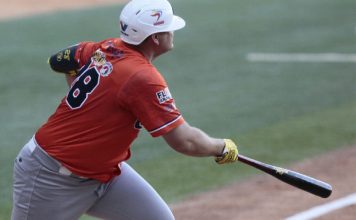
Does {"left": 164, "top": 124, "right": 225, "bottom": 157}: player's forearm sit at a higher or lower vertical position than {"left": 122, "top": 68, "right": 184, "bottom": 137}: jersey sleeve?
lower

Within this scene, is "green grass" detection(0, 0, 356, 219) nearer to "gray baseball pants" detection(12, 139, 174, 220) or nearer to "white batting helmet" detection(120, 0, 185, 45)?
"gray baseball pants" detection(12, 139, 174, 220)

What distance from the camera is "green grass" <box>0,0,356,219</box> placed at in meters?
8.65

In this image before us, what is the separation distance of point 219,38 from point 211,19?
168 cm

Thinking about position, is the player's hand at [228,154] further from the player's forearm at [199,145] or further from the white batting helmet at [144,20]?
the white batting helmet at [144,20]

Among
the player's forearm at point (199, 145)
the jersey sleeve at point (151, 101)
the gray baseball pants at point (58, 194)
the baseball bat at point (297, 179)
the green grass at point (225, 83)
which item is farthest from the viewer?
the green grass at point (225, 83)

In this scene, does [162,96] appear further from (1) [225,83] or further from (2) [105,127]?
(1) [225,83]

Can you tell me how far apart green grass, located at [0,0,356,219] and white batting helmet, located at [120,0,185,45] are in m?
2.75

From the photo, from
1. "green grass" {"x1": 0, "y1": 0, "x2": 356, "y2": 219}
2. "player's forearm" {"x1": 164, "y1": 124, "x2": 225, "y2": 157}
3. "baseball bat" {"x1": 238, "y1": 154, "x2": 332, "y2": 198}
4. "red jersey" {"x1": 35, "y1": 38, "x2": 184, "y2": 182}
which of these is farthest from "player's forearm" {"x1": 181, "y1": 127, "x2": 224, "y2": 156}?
"green grass" {"x1": 0, "y1": 0, "x2": 356, "y2": 219}

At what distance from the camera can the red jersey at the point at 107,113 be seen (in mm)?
4680

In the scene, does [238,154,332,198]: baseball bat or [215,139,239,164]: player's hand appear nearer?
[215,139,239,164]: player's hand

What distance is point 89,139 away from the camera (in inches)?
189

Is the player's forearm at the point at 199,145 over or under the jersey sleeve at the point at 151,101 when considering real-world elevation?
under

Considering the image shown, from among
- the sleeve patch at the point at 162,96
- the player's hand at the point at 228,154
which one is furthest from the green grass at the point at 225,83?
the sleeve patch at the point at 162,96

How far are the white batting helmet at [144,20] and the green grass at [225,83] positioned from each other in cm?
275
